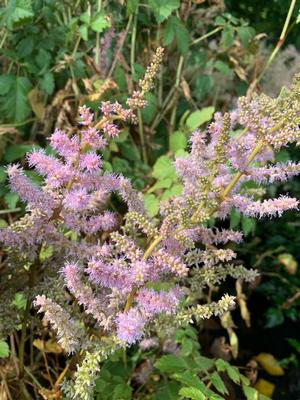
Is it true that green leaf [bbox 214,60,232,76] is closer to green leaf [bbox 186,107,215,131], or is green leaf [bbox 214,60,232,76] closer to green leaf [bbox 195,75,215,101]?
green leaf [bbox 195,75,215,101]

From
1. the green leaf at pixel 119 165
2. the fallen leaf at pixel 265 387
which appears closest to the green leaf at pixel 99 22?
the green leaf at pixel 119 165

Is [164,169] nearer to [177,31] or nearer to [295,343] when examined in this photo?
[177,31]

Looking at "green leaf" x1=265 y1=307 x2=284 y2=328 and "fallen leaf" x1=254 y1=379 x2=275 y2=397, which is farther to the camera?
"green leaf" x1=265 y1=307 x2=284 y2=328

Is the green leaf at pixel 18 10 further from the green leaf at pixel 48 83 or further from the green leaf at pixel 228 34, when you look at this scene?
the green leaf at pixel 228 34

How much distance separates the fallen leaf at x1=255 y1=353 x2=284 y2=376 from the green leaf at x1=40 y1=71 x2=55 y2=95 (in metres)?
1.29

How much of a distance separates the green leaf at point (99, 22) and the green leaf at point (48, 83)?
0.22m

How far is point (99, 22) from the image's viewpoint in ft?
6.04

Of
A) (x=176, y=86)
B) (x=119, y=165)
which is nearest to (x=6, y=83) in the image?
(x=119, y=165)

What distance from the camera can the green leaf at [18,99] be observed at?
1.95 metres

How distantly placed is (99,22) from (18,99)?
1.14 ft

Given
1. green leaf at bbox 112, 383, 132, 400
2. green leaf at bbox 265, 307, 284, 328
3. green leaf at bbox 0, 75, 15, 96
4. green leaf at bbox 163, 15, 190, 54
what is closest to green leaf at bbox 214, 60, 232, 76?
green leaf at bbox 163, 15, 190, 54

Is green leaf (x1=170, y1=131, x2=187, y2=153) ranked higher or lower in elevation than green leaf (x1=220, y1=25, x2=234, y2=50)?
lower

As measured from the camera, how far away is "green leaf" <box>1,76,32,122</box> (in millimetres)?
1949

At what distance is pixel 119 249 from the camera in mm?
1153
